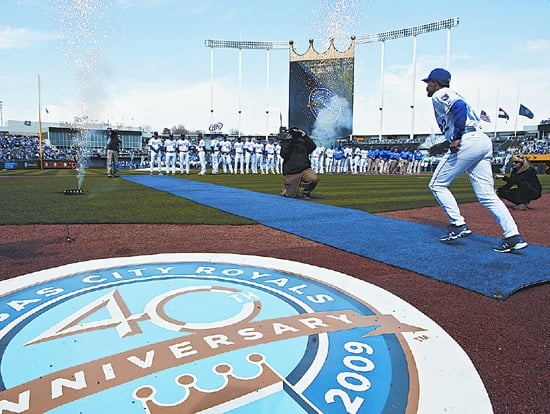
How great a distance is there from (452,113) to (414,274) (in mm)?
2250

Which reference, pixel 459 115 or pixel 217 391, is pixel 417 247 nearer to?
pixel 459 115

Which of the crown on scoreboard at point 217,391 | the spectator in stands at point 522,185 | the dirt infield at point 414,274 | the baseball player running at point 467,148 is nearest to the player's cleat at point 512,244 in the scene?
the baseball player running at point 467,148

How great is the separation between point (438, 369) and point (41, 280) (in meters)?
3.29

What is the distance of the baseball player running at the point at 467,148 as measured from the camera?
522 centimetres

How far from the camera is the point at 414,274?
4.32m

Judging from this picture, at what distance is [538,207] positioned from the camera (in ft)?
36.4

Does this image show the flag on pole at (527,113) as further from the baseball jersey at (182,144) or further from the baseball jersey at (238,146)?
the baseball jersey at (182,144)

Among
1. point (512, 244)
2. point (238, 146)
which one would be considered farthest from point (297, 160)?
point (238, 146)

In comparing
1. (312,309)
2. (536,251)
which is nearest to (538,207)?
(536,251)

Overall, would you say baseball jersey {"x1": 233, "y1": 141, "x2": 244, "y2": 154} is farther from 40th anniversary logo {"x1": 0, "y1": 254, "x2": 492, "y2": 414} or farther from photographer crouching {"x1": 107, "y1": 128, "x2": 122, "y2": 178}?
40th anniversary logo {"x1": 0, "y1": 254, "x2": 492, "y2": 414}

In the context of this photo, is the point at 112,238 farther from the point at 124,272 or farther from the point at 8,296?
the point at 8,296

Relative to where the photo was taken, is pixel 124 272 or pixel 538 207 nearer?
pixel 124 272

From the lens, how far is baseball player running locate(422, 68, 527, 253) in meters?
5.22

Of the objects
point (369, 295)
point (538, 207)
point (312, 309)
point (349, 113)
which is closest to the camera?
point (312, 309)
